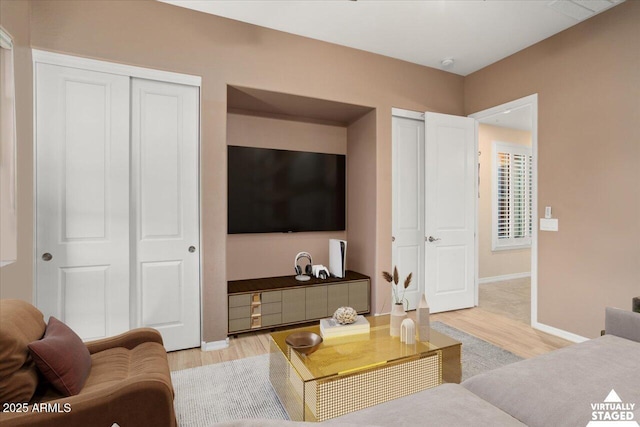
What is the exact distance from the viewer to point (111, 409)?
48.3 inches

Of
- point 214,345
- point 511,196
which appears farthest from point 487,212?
point 214,345

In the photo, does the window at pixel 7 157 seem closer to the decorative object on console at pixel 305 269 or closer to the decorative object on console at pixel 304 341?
the decorative object on console at pixel 304 341

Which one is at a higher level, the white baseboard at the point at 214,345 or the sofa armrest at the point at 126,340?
the sofa armrest at the point at 126,340

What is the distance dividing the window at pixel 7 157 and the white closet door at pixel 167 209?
2.43 feet

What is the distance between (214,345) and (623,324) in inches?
117

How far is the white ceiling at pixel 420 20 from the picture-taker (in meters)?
2.73

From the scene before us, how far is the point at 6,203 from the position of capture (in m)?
2.13

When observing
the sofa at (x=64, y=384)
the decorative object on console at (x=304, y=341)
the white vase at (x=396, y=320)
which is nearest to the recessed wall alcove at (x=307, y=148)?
the white vase at (x=396, y=320)

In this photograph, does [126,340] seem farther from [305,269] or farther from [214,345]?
[305,269]

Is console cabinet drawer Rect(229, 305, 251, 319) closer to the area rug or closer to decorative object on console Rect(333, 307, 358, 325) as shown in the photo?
the area rug

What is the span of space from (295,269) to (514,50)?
3515 millimetres

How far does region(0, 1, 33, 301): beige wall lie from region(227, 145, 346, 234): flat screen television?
158 cm

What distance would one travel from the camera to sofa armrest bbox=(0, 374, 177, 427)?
3.75 ft

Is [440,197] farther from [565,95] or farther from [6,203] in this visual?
[6,203]
